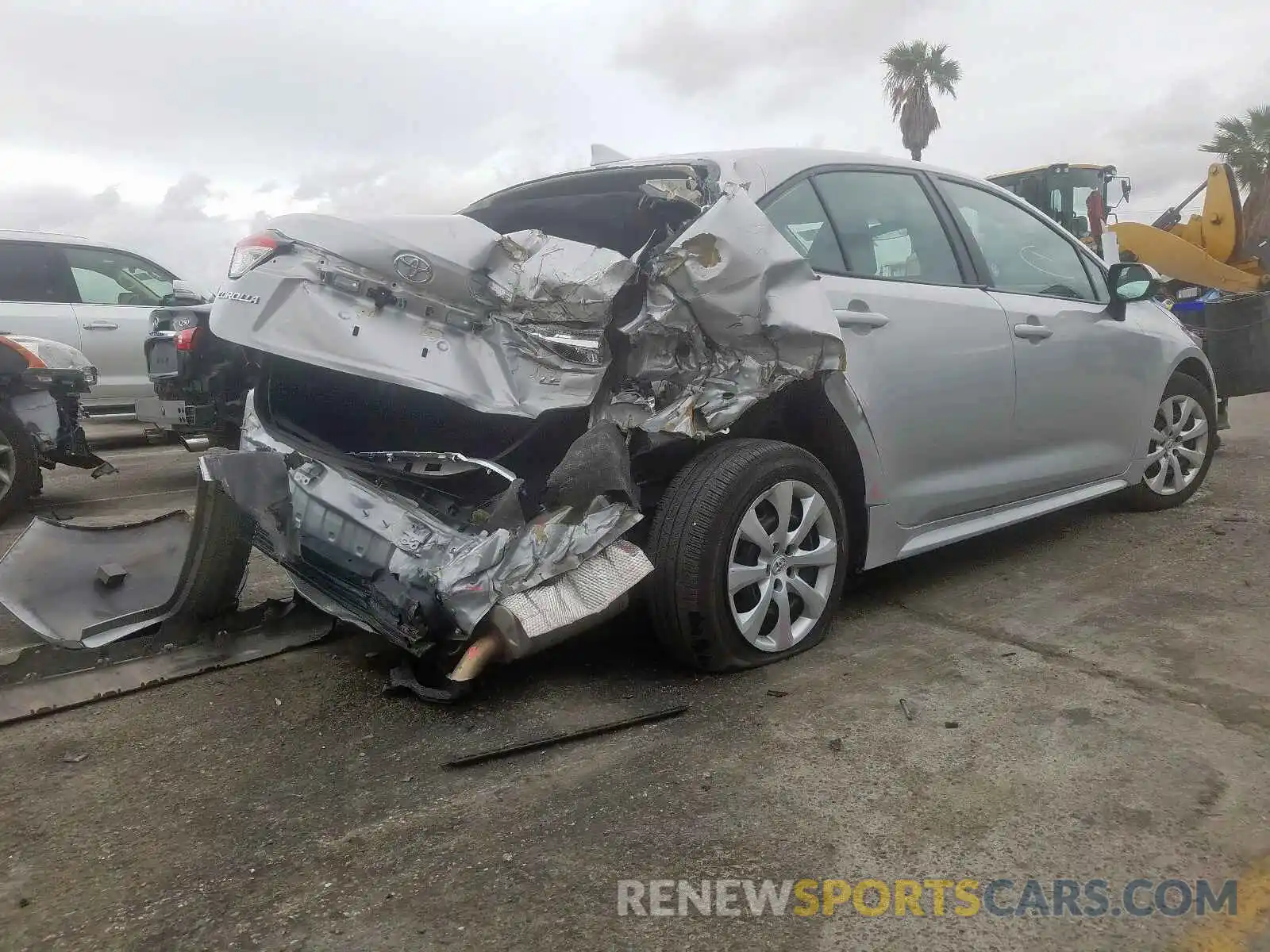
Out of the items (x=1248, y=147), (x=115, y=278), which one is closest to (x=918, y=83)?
(x=1248, y=147)

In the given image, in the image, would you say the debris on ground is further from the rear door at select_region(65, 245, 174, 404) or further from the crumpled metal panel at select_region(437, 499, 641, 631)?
the rear door at select_region(65, 245, 174, 404)

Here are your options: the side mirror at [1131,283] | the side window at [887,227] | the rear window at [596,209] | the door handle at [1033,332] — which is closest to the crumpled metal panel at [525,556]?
the rear window at [596,209]

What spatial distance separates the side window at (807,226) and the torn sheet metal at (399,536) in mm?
1093

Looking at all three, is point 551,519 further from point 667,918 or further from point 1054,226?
point 1054,226

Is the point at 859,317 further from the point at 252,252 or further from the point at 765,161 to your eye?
the point at 252,252

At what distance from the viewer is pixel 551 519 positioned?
8.56ft

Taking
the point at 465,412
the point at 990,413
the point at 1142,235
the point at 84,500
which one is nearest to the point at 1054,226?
the point at 990,413

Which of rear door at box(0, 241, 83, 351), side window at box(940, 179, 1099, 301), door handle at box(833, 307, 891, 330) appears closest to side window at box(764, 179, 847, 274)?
door handle at box(833, 307, 891, 330)

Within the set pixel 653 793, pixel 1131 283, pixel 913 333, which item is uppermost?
pixel 1131 283

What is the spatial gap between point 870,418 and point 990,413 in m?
0.72

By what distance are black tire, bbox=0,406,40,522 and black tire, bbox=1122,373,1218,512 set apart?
5957 mm

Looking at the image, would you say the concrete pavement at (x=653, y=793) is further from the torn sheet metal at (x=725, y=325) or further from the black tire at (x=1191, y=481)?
the black tire at (x=1191, y=481)

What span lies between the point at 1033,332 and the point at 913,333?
81 centimetres

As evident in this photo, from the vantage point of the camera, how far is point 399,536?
8.53 ft
